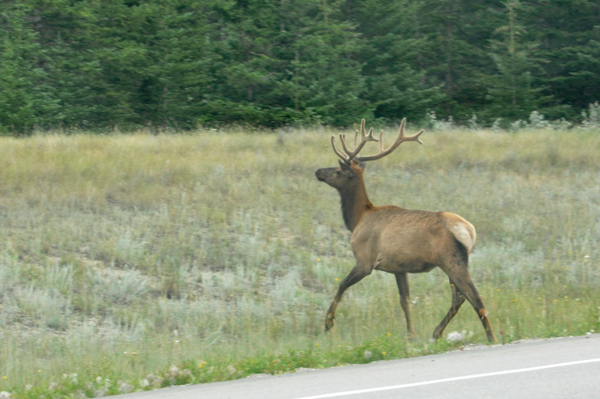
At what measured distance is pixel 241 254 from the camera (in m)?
11.6

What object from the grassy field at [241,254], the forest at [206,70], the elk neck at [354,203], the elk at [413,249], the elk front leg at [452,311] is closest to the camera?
the grassy field at [241,254]

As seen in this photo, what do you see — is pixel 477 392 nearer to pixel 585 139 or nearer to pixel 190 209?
pixel 190 209

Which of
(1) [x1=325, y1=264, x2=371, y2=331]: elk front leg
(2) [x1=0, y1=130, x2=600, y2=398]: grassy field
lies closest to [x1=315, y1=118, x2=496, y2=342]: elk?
(1) [x1=325, y1=264, x2=371, y2=331]: elk front leg

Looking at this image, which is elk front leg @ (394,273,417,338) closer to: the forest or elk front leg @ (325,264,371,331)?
elk front leg @ (325,264,371,331)

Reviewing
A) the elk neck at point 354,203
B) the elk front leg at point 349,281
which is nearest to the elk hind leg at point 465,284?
the elk front leg at point 349,281

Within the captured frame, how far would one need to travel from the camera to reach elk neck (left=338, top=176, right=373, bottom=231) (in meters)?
8.79

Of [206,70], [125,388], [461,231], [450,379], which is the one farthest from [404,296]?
[206,70]

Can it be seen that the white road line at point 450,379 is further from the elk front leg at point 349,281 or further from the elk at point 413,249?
the elk front leg at point 349,281

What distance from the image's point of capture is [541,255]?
1180 centimetres

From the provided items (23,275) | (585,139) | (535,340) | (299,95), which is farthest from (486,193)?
(299,95)

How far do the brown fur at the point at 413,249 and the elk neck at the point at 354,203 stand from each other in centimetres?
10

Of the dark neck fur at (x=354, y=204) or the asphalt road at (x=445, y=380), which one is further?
the dark neck fur at (x=354, y=204)

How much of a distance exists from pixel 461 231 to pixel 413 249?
22.4 inches

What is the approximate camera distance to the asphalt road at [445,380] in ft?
16.9
